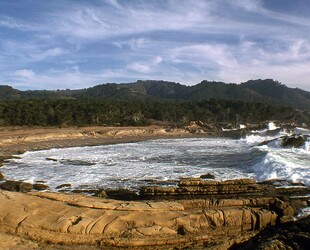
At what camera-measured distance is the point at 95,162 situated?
28.3m

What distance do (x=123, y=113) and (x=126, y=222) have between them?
188 ft

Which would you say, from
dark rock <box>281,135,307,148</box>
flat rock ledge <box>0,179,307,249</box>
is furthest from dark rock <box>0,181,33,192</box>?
dark rock <box>281,135,307,148</box>

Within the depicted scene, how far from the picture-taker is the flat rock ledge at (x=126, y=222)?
10078 millimetres

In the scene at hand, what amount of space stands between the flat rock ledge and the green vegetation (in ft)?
151

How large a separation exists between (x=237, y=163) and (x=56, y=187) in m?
12.8

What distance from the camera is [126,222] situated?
10.6m

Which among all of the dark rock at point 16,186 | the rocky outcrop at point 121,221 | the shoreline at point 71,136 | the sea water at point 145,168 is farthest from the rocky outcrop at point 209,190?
the shoreline at point 71,136

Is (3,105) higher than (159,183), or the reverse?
(3,105)

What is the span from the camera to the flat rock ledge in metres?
10.1

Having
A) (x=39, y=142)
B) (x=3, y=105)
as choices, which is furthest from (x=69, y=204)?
(x=3, y=105)

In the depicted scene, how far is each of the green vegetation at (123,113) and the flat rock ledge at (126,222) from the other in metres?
46.1

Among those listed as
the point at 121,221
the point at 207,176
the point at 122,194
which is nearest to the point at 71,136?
the point at 207,176

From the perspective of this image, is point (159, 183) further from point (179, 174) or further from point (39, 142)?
point (39, 142)

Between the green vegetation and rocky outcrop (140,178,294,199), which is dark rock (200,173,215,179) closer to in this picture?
rocky outcrop (140,178,294,199)
